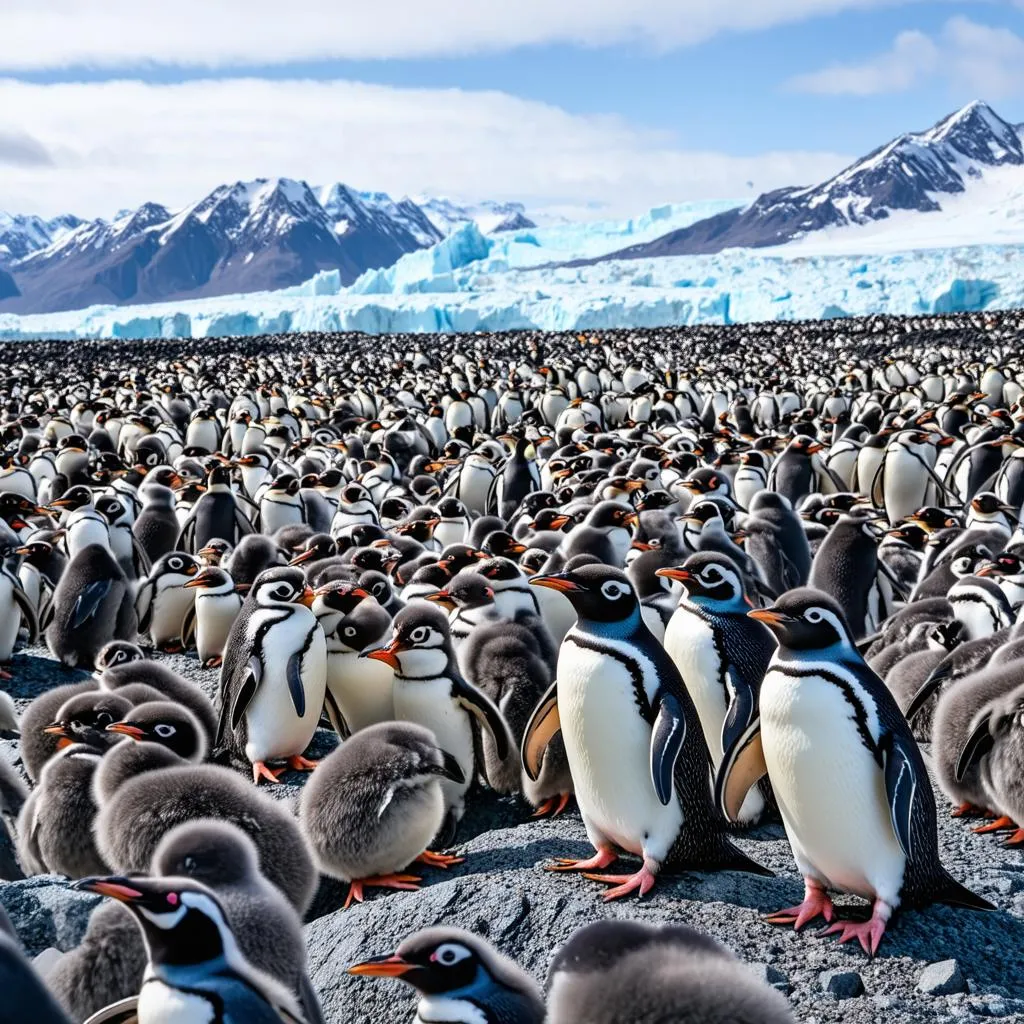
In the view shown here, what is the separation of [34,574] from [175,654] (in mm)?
1240

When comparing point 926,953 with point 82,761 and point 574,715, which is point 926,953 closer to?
point 574,715

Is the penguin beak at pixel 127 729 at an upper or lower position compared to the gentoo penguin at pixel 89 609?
upper

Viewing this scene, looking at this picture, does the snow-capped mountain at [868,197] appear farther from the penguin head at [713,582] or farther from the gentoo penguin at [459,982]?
the gentoo penguin at [459,982]

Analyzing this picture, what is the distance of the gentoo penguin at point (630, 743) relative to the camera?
124 inches

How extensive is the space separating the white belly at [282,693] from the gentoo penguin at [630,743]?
149 cm

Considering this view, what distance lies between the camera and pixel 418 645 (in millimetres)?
4105

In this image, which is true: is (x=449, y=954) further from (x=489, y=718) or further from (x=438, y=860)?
(x=489, y=718)

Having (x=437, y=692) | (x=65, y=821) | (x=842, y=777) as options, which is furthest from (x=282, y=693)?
(x=842, y=777)

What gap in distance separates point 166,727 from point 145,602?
3330 mm

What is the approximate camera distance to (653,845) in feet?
10.3

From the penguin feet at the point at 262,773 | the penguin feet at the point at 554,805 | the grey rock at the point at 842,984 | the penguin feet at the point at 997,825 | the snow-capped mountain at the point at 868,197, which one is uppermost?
the snow-capped mountain at the point at 868,197

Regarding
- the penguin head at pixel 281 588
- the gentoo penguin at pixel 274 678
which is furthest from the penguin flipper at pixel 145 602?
the penguin head at pixel 281 588

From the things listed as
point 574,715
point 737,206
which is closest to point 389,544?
point 574,715

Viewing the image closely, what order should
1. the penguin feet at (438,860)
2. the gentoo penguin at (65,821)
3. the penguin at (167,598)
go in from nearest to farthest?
the gentoo penguin at (65,821) → the penguin feet at (438,860) → the penguin at (167,598)
